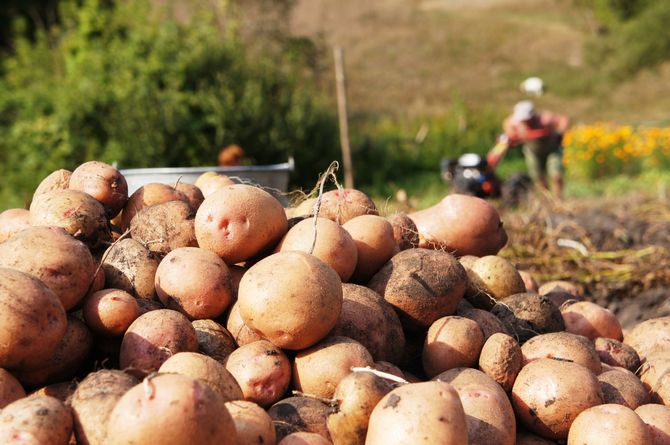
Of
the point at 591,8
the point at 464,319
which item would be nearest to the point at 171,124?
the point at 464,319

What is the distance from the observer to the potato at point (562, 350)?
2.63 metres

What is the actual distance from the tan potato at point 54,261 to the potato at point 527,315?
1.68 m

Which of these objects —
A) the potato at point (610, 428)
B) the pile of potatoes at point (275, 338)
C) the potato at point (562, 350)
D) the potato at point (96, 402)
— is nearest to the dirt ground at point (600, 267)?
the pile of potatoes at point (275, 338)

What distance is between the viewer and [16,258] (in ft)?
7.63

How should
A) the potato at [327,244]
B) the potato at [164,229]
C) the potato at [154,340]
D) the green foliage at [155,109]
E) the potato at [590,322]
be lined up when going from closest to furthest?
the potato at [154,340] < the potato at [327,244] < the potato at [164,229] < the potato at [590,322] < the green foliage at [155,109]

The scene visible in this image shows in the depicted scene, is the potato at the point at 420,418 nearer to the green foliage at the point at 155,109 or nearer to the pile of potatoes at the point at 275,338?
the pile of potatoes at the point at 275,338

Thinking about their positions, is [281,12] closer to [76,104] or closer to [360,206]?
[76,104]

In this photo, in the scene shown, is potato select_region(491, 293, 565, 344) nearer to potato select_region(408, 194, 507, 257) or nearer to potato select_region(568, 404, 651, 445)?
potato select_region(408, 194, 507, 257)

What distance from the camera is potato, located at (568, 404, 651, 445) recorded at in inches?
86.5

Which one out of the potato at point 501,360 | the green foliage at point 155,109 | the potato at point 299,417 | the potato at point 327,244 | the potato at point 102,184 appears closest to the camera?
the potato at point 299,417

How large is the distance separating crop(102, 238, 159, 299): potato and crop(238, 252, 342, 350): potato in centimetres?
49

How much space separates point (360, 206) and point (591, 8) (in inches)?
1584

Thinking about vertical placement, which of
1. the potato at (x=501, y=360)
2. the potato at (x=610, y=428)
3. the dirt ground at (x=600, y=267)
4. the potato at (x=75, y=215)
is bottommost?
the dirt ground at (x=600, y=267)

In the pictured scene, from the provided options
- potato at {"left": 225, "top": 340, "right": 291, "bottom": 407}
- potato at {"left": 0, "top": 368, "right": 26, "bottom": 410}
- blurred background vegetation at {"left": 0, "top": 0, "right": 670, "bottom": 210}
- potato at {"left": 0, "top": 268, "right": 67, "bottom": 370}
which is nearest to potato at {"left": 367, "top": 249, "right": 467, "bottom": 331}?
potato at {"left": 225, "top": 340, "right": 291, "bottom": 407}
